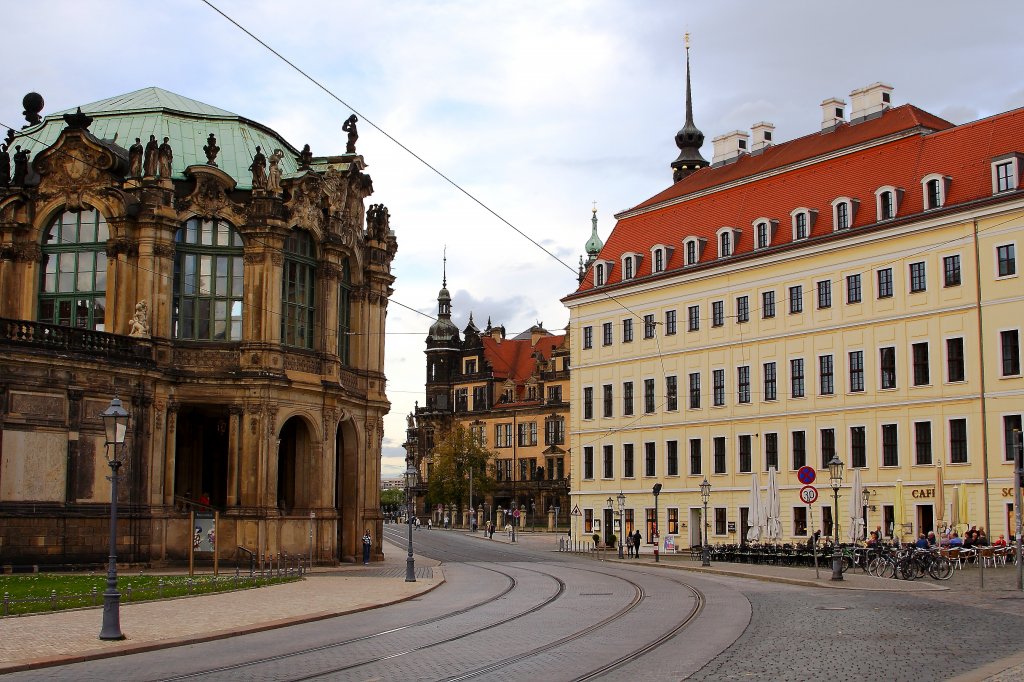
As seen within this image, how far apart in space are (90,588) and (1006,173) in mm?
41387

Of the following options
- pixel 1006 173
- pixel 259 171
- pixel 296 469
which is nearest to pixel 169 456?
pixel 296 469

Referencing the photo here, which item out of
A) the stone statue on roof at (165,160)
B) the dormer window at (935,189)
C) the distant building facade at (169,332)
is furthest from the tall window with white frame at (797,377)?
the stone statue on roof at (165,160)

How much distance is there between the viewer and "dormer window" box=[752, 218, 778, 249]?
64.1m

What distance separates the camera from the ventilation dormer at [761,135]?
73.6 metres

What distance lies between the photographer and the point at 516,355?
447 ft

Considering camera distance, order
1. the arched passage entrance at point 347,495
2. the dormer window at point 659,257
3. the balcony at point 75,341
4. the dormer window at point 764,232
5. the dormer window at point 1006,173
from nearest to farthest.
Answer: the balcony at point 75,341
the arched passage entrance at point 347,495
the dormer window at point 1006,173
the dormer window at point 764,232
the dormer window at point 659,257

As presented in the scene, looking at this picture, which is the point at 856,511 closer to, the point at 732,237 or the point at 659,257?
the point at 732,237

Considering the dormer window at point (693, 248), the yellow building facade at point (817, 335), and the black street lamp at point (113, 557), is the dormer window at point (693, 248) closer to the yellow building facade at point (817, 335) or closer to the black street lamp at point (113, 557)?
the yellow building facade at point (817, 335)

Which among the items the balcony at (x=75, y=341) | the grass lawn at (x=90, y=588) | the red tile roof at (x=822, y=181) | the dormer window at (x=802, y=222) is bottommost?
the grass lawn at (x=90, y=588)

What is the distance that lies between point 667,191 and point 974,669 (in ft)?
202

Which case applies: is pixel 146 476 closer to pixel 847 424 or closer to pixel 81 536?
pixel 81 536

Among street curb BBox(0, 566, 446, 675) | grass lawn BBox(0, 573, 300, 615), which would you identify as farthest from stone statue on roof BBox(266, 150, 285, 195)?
street curb BBox(0, 566, 446, 675)

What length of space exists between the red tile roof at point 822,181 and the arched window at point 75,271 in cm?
3448

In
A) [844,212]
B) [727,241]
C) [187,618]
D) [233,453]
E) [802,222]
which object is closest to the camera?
[187,618]
